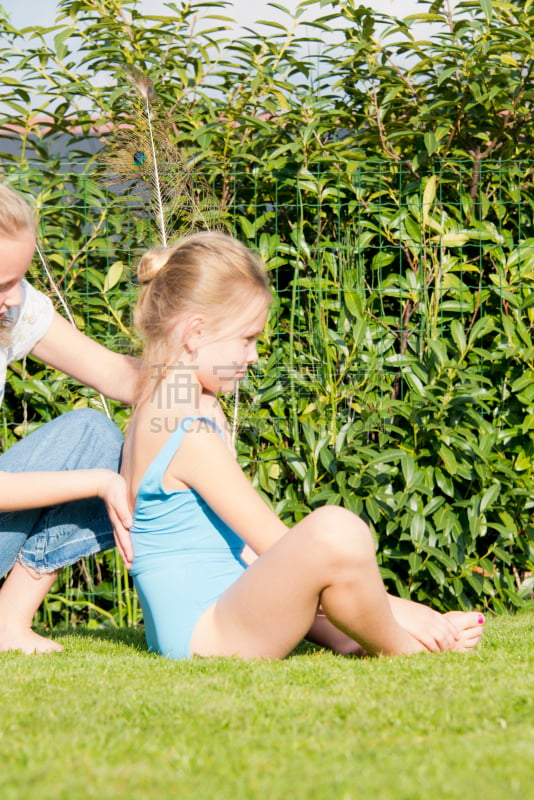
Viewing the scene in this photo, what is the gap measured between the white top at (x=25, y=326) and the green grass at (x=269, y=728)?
0.95m

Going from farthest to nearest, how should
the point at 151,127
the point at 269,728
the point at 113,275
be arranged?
the point at 113,275, the point at 151,127, the point at 269,728

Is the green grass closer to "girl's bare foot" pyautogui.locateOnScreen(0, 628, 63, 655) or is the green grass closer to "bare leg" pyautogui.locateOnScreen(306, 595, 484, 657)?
"bare leg" pyautogui.locateOnScreen(306, 595, 484, 657)

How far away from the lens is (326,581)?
211cm

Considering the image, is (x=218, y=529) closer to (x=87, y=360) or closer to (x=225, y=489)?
(x=225, y=489)

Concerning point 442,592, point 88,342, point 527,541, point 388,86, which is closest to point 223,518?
point 88,342

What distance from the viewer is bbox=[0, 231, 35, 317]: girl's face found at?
2426 millimetres

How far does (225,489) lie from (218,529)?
22cm

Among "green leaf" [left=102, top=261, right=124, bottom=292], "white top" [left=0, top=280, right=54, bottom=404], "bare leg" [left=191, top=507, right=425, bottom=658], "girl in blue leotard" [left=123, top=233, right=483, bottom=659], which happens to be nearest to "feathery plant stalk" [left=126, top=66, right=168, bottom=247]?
"green leaf" [left=102, top=261, right=124, bottom=292]

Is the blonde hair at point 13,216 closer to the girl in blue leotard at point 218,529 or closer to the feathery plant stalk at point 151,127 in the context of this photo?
the girl in blue leotard at point 218,529

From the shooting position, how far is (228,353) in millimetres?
2502

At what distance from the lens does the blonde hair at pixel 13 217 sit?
243cm

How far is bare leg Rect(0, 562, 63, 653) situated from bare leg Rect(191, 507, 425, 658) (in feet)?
1.98

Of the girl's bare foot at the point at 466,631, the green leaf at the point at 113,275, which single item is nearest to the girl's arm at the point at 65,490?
the girl's bare foot at the point at 466,631

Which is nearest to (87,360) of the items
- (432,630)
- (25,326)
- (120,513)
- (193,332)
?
(25,326)
